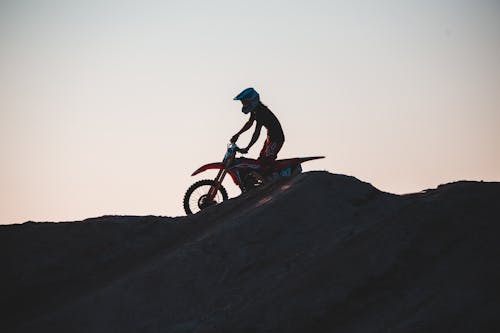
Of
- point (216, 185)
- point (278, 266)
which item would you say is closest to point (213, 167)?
point (216, 185)

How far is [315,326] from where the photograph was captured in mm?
10141

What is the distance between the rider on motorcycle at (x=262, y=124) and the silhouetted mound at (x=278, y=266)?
4.97 feet

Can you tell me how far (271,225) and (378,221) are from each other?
1.77 metres

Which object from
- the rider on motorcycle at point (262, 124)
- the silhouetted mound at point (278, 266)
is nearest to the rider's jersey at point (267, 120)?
the rider on motorcycle at point (262, 124)

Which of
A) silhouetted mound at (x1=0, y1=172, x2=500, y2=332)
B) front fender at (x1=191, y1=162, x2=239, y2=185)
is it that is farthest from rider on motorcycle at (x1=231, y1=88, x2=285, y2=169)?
silhouetted mound at (x1=0, y1=172, x2=500, y2=332)

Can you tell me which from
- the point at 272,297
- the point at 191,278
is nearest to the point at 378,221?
the point at 272,297

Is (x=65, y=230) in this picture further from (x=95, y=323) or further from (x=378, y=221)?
(x=378, y=221)

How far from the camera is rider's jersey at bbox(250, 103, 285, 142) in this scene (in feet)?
49.5

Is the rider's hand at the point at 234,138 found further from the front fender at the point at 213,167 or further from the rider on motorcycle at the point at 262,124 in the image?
the front fender at the point at 213,167

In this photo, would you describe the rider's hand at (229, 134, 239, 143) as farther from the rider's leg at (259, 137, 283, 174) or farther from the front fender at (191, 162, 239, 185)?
the rider's leg at (259, 137, 283, 174)

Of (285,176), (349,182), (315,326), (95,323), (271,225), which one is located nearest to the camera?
(315,326)

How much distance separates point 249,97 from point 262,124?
25.4 inches

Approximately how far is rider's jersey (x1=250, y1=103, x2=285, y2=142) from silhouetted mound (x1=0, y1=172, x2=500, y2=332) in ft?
5.64

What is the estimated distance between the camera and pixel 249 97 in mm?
14945
